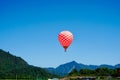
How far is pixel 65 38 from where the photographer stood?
19703 millimetres

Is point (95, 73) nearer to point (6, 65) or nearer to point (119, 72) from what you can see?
point (119, 72)

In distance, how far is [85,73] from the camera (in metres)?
72.4

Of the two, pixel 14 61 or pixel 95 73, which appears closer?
pixel 95 73

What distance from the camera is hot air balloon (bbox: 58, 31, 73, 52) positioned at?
19478mm

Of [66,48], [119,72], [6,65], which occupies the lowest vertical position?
[66,48]

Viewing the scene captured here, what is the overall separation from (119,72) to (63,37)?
49.2 metres

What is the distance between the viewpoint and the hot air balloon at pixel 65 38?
63.9 feet

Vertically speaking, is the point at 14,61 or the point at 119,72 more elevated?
the point at 14,61

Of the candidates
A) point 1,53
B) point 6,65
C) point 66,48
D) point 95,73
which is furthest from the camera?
point 1,53

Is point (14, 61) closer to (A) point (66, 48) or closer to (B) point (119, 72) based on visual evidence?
(B) point (119, 72)

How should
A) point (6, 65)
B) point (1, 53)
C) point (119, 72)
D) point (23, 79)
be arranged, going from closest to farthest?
point (23, 79) → point (119, 72) → point (6, 65) → point (1, 53)

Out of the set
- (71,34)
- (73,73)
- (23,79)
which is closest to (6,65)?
(73,73)

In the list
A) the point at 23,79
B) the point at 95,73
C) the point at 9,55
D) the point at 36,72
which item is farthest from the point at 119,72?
the point at 9,55

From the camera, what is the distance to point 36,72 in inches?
4178
